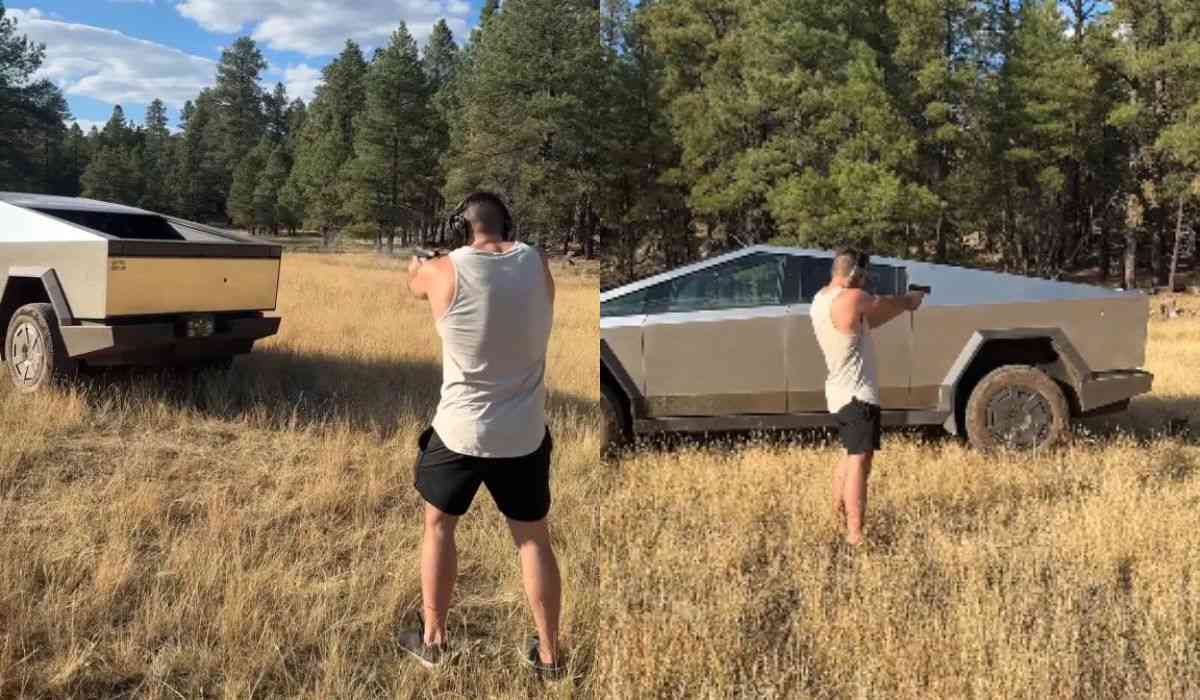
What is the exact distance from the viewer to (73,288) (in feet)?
15.9

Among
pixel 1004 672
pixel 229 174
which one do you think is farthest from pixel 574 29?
pixel 229 174

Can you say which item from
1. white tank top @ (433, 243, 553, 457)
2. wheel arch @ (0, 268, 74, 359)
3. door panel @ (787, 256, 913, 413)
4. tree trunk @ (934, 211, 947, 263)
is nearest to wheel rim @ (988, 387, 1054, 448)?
door panel @ (787, 256, 913, 413)

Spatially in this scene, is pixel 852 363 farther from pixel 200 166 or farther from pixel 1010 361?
pixel 200 166

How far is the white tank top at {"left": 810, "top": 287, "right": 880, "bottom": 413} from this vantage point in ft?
8.97

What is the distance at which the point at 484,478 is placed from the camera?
2.33 metres

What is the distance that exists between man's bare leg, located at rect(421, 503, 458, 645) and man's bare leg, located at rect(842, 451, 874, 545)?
1.28 metres

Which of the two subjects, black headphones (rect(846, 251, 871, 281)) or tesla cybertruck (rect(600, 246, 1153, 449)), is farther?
tesla cybertruck (rect(600, 246, 1153, 449))

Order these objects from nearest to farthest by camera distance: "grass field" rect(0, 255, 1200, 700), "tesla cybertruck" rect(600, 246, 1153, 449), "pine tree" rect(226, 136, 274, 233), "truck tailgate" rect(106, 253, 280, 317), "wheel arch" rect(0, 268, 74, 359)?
"grass field" rect(0, 255, 1200, 700)
"tesla cybertruck" rect(600, 246, 1153, 449)
"pine tree" rect(226, 136, 274, 233)
"truck tailgate" rect(106, 253, 280, 317)
"wheel arch" rect(0, 268, 74, 359)

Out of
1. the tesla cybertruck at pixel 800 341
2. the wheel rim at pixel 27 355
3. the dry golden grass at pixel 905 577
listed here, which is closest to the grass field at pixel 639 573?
the dry golden grass at pixel 905 577

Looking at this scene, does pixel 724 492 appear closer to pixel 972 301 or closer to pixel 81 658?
pixel 972 301

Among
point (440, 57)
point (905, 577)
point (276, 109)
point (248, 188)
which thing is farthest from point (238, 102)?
point (905, 577)

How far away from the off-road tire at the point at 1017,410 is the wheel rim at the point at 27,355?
4795 millimetres

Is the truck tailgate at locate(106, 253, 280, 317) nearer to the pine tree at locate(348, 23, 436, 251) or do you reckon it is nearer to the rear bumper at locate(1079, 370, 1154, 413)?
the pine tree at locate(348, 23, 436, 251)

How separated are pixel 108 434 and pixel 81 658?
2534 mm
